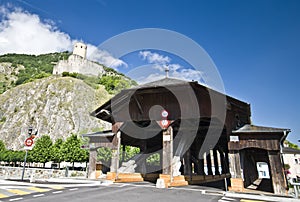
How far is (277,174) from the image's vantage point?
12.6 metres

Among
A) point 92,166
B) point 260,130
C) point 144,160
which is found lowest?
point 92,166

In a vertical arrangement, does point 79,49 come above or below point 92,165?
above

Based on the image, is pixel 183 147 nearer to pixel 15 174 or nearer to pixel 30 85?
pixel 15 174

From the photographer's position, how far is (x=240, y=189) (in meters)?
13.0

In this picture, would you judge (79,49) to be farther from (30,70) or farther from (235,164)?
(235,164)

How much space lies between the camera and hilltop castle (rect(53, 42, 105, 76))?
366 feet

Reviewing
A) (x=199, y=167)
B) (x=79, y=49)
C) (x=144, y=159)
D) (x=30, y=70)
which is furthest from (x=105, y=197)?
(x=30, y=70)

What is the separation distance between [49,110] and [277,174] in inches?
2918

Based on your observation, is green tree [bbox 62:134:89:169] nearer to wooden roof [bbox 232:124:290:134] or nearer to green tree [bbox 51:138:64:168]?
green tree [bbox 51:138:64:168]

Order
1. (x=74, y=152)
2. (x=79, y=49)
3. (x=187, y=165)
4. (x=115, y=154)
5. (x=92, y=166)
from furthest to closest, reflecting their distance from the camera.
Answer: (x=79, y=49), (x=74, y=152), (x=187, y=165), (x=92, y=166), (x=115, y=154)

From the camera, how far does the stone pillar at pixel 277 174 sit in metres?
12.4

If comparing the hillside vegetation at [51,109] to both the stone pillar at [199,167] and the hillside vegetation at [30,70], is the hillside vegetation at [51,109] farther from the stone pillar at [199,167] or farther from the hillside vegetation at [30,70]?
the stone pillar at [199,167]

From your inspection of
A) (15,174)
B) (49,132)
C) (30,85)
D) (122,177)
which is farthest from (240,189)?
(30,85)

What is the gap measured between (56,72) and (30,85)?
2972cm
